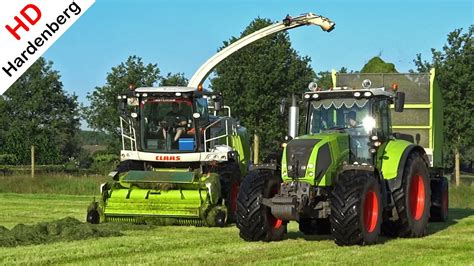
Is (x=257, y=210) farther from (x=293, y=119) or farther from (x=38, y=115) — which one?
(x=38, y=115)

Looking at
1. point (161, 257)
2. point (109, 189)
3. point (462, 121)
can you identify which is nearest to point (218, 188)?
point (109, 189)

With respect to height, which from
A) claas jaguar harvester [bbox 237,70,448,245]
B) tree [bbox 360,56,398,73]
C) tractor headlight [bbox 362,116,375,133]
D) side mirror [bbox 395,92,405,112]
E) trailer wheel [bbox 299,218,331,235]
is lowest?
trailer wheel [bbox 299,218,331,235]

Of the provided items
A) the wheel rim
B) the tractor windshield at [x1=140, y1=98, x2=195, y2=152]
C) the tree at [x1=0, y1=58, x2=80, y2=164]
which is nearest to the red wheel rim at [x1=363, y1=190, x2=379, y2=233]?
the wheel rim

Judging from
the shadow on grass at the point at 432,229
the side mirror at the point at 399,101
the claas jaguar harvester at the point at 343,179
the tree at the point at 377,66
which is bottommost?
the shadow on grass at the point at 432,229

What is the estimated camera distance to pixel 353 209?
1109 centimetres

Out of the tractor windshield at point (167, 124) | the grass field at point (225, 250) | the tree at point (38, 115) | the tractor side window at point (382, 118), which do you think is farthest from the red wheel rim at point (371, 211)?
the tree at point (38, 115)

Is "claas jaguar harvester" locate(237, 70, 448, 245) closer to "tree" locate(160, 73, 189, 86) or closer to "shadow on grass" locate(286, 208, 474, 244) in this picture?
"shadow on grass" locate(286, 208, 474, 244)

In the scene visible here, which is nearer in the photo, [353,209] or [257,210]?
[353,209]

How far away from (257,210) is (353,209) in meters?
1.37

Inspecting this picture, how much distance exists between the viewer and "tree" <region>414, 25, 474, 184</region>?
2673 cm

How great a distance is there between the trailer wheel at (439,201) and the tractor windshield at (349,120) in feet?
12.7

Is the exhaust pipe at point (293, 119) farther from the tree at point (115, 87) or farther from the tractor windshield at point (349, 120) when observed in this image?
the tree at point (115, 87)

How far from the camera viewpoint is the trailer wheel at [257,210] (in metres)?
11.7

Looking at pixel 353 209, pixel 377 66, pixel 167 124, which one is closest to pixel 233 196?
pixel 167 124
